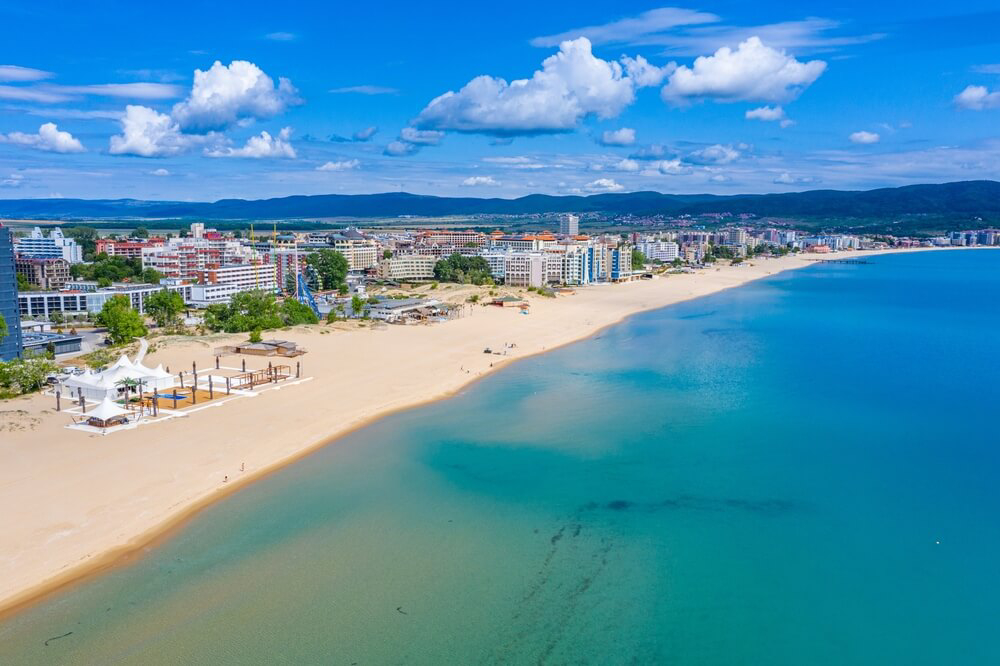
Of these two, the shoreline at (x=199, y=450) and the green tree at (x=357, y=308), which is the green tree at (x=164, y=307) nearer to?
the shoreline at (x=199, y=450)

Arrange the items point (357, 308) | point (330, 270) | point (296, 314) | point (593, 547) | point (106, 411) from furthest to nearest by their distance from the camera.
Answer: point (330, 270)
point (357, 308)
point (296, 314)
point (106, 411)
point (593, 547)

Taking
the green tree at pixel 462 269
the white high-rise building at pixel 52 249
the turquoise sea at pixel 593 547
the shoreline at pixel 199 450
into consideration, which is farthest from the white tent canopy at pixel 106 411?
the white high-rise building at pixel 52 249

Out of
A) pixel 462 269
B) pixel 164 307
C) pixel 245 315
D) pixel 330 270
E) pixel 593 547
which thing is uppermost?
pixel 330 270

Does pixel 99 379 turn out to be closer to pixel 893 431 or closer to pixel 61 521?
pixel 61 521

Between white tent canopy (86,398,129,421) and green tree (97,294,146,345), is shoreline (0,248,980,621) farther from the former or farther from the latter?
green tree (97,294,146,345)

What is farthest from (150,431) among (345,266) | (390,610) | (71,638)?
(345,266)

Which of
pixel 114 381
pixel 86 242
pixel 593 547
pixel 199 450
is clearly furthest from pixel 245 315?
pixel 86 242

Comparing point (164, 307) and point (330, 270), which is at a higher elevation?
point (330, 270)

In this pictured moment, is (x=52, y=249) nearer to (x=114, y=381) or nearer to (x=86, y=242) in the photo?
(x=86, y=242)

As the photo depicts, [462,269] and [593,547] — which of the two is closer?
[593,547]
